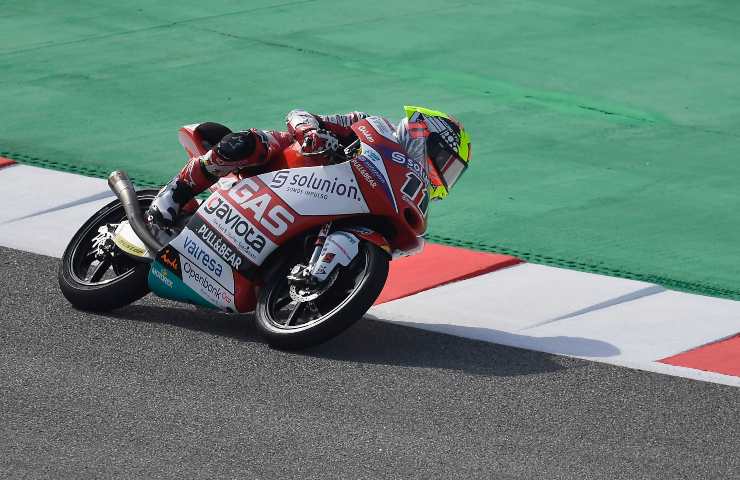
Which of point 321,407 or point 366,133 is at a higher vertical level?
point 366,133

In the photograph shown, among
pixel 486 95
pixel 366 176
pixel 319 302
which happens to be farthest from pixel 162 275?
pixel 486 95

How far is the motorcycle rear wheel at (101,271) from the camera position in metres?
8.73

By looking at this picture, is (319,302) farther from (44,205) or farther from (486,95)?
(486,95)

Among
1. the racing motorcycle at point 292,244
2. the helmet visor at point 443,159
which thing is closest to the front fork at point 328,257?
the racing motorcycle at point 292,244

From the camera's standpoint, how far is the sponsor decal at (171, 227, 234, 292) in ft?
28.1

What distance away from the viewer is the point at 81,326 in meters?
8.57

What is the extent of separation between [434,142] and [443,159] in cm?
11

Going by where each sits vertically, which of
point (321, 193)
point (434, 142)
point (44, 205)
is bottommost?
point (44, 205)

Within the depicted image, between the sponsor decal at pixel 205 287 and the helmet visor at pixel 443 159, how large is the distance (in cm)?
134

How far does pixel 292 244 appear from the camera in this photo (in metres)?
8.55

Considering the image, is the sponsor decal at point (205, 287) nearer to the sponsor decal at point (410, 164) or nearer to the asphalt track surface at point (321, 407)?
the asphalt track surface at point (321, 407)

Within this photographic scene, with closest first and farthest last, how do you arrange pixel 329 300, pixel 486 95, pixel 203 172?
pixel 329 300, pixel 203 172, pixel 486 95

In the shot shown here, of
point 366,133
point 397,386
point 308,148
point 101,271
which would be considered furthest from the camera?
point 101,271

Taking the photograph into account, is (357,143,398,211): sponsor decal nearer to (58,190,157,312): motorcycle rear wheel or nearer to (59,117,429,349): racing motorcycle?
(59,117,429,349): racing motorcycle
